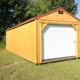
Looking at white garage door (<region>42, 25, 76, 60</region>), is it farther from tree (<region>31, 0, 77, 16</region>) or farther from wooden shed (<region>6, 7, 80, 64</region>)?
tree (<region>31, 0, 77, 16</region>)

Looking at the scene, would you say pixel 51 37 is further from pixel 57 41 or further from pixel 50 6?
pixel 50 6

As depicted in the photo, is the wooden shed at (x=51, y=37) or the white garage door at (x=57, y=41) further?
the white garage door at (x=57, y=41)

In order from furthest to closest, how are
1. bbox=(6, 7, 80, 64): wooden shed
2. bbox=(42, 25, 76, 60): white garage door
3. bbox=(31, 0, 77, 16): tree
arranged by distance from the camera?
bbox=(31, 0, 77, 16): tree → bbox=(42, 25, 76, 60): white garage door → bbox=(6, 7, 80, 64): wooden shed

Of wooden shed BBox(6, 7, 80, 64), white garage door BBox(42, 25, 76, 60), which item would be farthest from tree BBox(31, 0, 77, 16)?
white garage door BBox(42, 25, 76, 60)

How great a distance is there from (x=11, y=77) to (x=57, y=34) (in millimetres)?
4241

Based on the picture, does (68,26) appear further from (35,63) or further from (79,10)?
(79,10)

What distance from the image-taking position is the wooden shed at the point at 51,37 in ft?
24.8

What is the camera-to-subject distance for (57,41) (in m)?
8.45

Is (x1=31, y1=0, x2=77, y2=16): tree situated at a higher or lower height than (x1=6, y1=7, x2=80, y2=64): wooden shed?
higher

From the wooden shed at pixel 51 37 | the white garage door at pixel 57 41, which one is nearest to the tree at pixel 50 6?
the wooden shed at pixel 51 37

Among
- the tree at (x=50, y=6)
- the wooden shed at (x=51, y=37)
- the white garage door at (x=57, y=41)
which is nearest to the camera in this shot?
the wooden shed at (x=51, y=37)

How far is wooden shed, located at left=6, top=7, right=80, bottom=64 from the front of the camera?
7.56m

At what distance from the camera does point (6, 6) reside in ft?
74.7

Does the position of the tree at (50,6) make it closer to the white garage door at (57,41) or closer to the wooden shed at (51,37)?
the wooden shed at (51,37)
